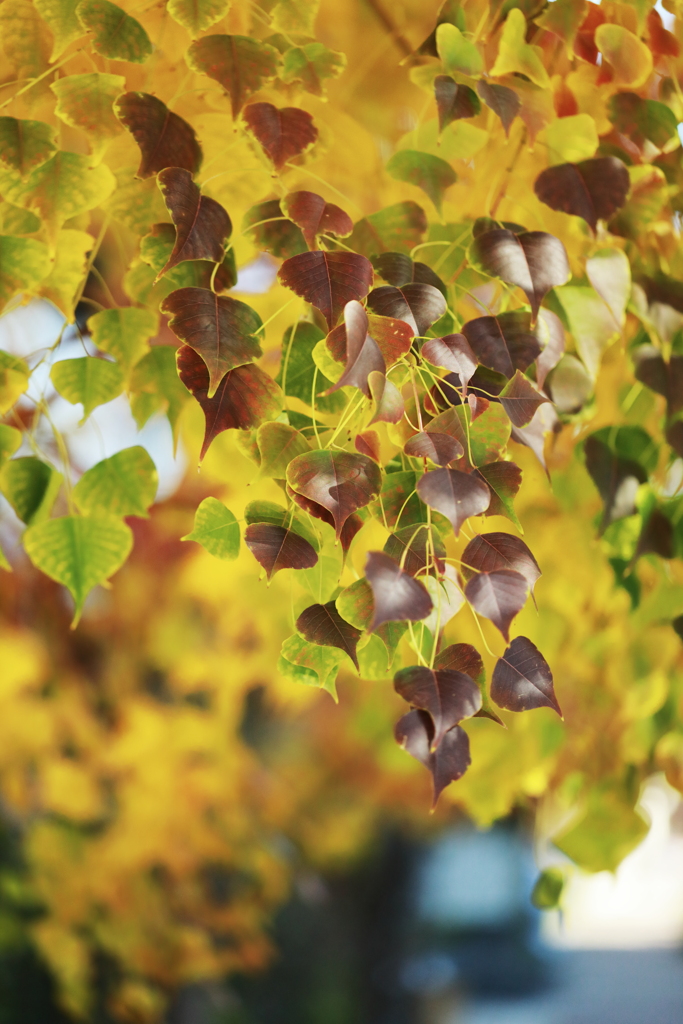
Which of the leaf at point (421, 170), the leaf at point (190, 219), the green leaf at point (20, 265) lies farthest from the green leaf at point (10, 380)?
the leaf at point (421, 170)

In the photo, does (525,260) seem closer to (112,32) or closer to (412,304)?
(412,304)

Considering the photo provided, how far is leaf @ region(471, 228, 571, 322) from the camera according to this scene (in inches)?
16.7

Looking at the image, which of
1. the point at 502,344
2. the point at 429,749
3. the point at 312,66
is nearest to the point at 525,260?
the point at 502,344

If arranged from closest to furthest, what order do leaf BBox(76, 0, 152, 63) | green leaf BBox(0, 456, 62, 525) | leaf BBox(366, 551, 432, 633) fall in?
leaf BBox(366, 551, 432, 633) → leaf BBox(76, 0, 152, 63) → green leaf BBox(0, 456, 62, 525)

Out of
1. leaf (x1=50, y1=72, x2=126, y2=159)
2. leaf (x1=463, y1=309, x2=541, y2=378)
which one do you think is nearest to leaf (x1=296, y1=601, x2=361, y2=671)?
leaf (x1=463, y1=309, x2=541, y2=378)

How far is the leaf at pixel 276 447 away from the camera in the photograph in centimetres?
37

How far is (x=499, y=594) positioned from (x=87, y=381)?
0.99ft

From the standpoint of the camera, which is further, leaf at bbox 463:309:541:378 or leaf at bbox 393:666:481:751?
leaf at bbox 463:309:541:378

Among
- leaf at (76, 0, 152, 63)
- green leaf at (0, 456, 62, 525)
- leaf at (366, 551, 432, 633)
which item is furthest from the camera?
green leaf at (0, 456, 62, 525)

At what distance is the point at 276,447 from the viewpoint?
375mm

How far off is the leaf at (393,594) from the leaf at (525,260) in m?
0.18

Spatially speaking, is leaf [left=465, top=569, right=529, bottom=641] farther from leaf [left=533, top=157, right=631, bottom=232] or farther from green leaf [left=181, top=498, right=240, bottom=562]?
leaf [left=533, top=157, right=631, bottom=232]

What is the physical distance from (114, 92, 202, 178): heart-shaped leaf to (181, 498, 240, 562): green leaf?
152mm

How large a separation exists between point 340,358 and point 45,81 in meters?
0.29
